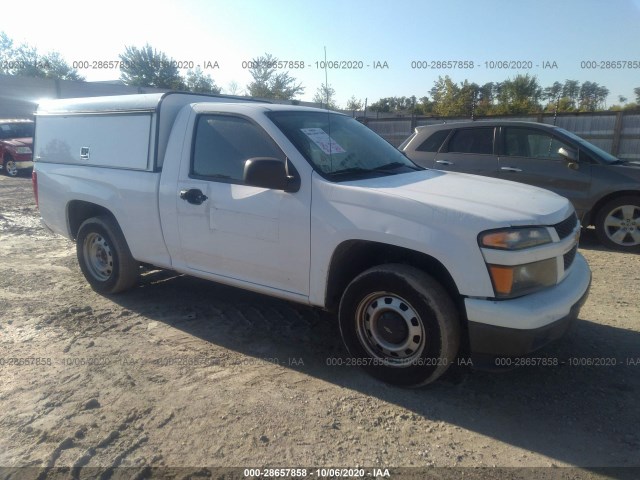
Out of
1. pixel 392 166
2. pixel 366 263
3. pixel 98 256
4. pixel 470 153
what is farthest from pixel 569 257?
pixel 470 153

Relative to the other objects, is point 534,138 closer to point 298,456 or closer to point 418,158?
point 418,158

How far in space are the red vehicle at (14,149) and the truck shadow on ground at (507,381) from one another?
13.1m

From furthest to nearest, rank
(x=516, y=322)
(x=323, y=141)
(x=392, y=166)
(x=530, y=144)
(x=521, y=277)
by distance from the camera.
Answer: (x=530, y=144)
(x=392, y=166)
(x=323, y=141)
(x=521, y=277)
(x=516, y=322)

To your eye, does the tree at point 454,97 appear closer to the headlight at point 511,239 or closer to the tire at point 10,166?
the tire at point 10,166

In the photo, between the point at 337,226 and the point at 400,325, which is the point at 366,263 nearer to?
the point at 337,226

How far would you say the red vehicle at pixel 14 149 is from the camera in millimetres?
15242

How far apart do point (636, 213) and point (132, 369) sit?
21.1 feet

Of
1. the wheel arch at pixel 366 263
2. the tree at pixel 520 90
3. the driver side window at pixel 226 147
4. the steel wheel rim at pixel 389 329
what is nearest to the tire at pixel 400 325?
the steel wheel rim at pixel 389 329

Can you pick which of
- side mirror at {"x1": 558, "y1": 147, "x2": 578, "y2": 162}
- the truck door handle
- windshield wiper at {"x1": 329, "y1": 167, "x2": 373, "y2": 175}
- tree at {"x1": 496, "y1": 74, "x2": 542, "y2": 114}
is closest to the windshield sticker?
windshield wiper at {"x1": 329, "y1": 167, "x2": 373, "y2": 175}

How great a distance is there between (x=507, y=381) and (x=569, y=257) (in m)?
0.95

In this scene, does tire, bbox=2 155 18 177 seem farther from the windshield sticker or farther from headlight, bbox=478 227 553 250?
headlight, bbox=478 227 553 250

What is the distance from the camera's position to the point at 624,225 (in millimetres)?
6613

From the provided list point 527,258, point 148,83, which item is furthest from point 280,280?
point 148,83

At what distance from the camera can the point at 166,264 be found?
14.4 ft
